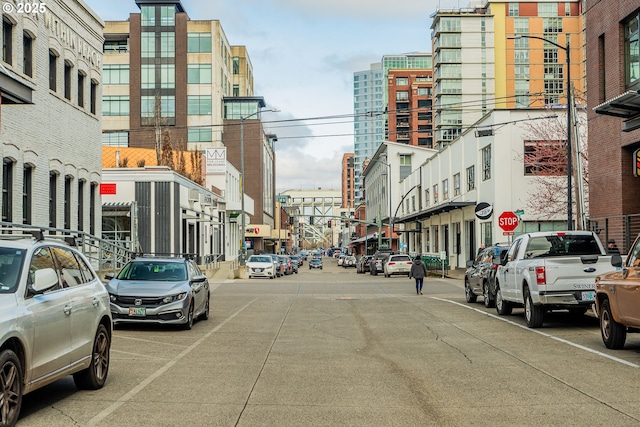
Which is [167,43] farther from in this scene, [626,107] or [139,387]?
[139,387]

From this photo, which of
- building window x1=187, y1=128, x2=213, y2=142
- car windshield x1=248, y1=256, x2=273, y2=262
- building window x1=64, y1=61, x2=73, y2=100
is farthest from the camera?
building window x1=187, y1=128, x2=213, y2=142

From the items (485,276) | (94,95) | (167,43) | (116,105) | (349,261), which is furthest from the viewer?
(349,261)

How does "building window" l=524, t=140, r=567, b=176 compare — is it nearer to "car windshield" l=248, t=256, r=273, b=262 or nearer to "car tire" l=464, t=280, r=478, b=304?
"car windshield" l=248, t=256, r=273, b=262

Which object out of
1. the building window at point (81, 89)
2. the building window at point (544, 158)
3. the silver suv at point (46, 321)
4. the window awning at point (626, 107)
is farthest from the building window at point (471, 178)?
→ the silver suv at point (46, 321)

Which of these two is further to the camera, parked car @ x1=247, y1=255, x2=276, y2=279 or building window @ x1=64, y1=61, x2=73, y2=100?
parked car @ x1=247, y1=255, x2=276, y2=279

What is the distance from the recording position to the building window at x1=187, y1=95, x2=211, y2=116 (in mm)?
84188

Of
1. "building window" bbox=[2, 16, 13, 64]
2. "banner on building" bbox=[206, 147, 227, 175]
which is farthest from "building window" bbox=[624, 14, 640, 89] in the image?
"banner on building" bbox=[206, 147, 227, 175]

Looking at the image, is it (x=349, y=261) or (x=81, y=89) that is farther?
(x=349, y=261)

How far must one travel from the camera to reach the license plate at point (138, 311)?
15.5 m

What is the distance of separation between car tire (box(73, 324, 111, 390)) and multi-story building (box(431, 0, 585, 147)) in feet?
311

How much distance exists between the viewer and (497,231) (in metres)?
44.2

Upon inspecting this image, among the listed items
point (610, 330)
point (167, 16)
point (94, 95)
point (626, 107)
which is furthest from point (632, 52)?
point (167, 16)

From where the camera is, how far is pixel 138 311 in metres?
15.5

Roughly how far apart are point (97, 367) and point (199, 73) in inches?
3064
